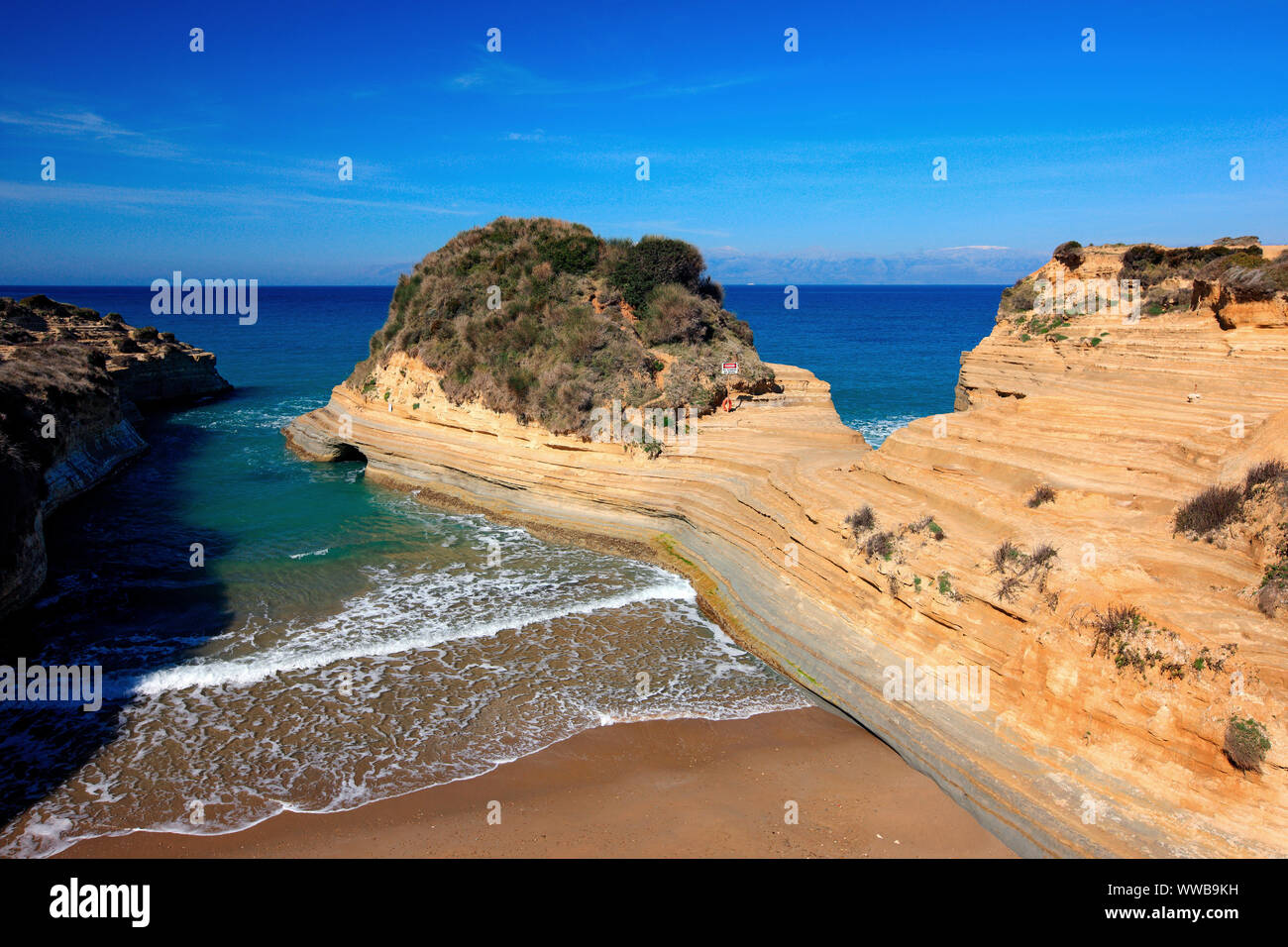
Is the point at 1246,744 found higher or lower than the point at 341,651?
higher

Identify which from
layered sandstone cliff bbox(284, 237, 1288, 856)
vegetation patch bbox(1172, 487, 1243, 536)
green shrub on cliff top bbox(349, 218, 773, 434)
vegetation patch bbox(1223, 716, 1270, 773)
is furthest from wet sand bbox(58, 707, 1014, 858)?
green shrub on cliff top bbox(349, 218, 773, 434)

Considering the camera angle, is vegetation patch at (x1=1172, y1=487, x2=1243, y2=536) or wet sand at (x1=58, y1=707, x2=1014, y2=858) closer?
wet sand at (x1=58, y1=707, x2=1014, y2=858)

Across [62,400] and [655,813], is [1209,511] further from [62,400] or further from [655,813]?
[62,400]

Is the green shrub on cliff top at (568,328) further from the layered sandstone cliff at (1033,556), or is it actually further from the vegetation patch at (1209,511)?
the vegetation patch at (1209,511)

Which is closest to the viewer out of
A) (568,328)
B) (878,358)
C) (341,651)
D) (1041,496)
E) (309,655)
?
(1041,496)

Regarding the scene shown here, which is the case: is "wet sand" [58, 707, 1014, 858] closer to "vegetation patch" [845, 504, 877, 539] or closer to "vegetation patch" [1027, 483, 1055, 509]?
"vegetation patch" [845, 504, 877, 539]

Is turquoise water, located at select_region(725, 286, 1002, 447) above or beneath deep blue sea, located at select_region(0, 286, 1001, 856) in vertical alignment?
above

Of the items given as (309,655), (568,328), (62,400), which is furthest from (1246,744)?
(62,400)
